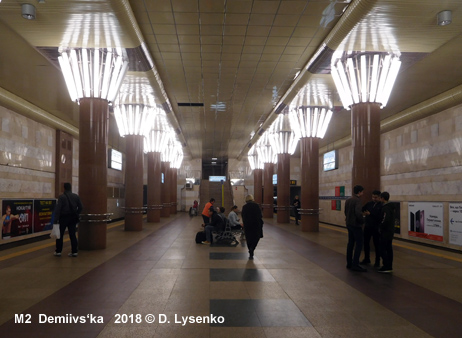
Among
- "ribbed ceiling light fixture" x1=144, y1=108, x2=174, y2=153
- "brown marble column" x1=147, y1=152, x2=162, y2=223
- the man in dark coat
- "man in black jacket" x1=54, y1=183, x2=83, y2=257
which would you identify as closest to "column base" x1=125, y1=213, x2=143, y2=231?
"brown marble column" x1=147, y1=152, x2=162, y2=223

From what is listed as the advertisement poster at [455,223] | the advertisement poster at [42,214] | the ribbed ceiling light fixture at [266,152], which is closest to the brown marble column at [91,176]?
the advertisement poster at [42,214]

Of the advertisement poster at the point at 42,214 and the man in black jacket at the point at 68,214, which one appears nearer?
the man in black jacket at the point at 68,214

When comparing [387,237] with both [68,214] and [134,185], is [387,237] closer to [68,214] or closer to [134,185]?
[68,214]

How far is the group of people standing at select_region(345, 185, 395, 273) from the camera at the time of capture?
8.23 meters

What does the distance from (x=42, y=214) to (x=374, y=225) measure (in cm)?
1208

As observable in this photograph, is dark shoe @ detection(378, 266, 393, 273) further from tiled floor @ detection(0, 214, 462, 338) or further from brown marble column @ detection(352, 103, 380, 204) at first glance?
brown marble column @ detection(352, 103, 380, 204)

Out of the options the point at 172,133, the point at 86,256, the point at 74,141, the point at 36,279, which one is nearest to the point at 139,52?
the point at 86,256

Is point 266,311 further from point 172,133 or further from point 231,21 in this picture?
point 172,133

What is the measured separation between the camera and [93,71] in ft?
35.7

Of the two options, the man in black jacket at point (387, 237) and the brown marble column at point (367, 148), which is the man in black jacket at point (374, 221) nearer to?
the man in black jacket at point (387, 237)

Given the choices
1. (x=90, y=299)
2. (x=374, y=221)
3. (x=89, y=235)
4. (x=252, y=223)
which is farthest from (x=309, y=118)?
(x=90, y=299)

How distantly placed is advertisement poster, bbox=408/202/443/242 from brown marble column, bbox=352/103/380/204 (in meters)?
3.24

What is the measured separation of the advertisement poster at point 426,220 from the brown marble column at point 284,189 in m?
9.52

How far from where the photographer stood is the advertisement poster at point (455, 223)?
39.0 ft
